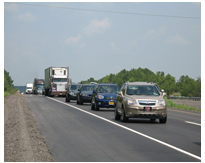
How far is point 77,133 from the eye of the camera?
1543cm

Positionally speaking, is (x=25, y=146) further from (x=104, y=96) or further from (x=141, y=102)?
(x=104, y=96)

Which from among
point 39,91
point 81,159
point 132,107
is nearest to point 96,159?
point 81,159

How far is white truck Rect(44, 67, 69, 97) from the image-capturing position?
63.2 metres

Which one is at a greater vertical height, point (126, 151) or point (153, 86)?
point (153, 86)

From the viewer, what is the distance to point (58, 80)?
64062mm

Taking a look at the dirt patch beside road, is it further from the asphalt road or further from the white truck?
the white truck

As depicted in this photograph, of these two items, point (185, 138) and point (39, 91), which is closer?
point (185, 138)

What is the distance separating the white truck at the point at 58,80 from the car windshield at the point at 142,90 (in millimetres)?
42724

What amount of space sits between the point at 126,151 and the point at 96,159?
1.47 m

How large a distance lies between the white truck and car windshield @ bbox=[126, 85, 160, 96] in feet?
140

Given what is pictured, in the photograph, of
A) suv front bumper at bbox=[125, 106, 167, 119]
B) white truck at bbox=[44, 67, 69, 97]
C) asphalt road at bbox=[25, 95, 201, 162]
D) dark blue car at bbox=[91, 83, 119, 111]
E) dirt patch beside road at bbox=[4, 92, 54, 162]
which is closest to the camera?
dirt patch beside road at bbox=[4, 92, 54, 162]

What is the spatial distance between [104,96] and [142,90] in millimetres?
8118

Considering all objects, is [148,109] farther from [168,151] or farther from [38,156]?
[38,156]

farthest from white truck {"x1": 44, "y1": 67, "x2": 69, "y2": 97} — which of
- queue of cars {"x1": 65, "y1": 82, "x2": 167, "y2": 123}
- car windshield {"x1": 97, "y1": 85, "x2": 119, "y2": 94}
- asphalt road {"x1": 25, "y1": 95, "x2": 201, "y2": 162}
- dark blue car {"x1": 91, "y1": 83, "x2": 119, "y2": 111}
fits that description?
asphalt road {"x1": 25, "y1": 95, "x2": 201, "y2": 162}
